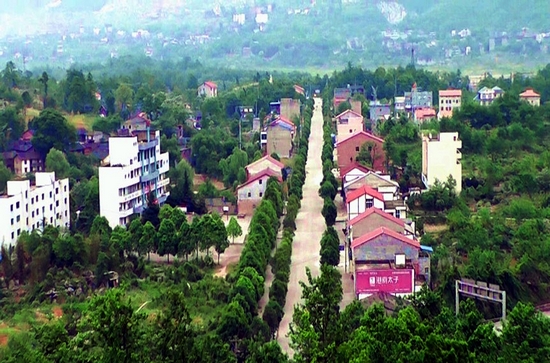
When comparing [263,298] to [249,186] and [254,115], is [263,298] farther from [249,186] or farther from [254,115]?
[254,115]

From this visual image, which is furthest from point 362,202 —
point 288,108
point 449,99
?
point 449,99

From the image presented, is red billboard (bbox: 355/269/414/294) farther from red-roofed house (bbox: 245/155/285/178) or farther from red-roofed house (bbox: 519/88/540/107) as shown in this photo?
red-roofed house (bbox: 519/88/540/107)

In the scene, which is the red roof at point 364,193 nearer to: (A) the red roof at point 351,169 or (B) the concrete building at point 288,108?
(A) the red roof at point 351,169

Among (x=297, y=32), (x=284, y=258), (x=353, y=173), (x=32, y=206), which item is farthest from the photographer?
(x=297, y=32)

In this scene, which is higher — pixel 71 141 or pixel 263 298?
pixel 71 141

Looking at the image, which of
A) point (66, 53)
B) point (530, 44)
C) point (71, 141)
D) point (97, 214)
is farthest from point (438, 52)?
point (97, 214)

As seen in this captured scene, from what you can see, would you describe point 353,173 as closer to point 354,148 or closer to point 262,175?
point 262,175

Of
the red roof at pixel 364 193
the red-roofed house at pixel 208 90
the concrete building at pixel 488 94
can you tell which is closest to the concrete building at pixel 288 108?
the concrete building at pixel 488 94

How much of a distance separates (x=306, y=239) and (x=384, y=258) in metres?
2.87

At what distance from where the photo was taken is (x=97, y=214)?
1416cm

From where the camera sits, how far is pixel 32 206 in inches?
523

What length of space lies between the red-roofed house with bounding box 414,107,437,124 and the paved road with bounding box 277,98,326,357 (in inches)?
103

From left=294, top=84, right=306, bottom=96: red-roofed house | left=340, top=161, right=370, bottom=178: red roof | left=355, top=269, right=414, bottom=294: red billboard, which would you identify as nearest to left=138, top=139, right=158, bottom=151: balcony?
left=340, top=161, right=370, bottom=178: red roof

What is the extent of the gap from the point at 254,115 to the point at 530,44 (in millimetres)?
29074
